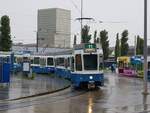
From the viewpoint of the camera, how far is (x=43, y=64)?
6825 cm

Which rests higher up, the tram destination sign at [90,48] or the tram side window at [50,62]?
the tram destination sign at [90,48]

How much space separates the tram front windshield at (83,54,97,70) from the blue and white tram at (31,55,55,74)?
27.6m

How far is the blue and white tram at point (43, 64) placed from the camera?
6469 centimetres

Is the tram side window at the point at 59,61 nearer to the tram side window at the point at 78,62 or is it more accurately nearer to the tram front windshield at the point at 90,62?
the tram side window at the point at 78,62

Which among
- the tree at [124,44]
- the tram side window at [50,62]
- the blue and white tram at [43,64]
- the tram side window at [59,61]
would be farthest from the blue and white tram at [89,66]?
the tree at [124,44]

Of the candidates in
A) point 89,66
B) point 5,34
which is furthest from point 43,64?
point 89,66

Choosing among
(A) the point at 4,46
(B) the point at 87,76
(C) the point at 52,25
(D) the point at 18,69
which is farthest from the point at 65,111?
(C) the point at 52,25

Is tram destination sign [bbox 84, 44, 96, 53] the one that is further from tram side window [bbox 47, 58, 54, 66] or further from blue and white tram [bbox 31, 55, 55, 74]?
tram side window [bbox 47, 58, 54, 66]

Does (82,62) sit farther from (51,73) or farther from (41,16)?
(41,16)

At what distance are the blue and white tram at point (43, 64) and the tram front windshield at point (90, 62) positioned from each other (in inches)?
1088

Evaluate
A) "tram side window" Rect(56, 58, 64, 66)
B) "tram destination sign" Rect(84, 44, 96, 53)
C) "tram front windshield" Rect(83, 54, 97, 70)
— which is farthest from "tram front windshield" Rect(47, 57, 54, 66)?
"tram destination sign" Rect(84, 44, 96, 53)

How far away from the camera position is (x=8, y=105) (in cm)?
2334

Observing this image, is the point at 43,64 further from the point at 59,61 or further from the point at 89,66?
the point at 89,66

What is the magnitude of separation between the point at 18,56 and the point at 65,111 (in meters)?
56.0
